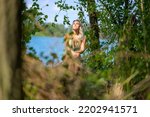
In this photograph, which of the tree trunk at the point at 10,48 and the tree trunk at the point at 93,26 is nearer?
the tree trunk at the point at 10,48

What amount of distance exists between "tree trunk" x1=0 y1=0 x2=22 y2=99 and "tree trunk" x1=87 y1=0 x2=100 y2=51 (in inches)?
590

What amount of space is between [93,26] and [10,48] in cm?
1612

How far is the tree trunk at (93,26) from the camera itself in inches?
796

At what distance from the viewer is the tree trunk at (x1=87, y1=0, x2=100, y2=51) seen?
20219 millimetres

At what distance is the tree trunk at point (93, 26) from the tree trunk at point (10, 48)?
590 inches

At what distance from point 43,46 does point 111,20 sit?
13.9 meters

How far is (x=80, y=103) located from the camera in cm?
511

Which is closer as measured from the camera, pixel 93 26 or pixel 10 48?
pixel 10 48

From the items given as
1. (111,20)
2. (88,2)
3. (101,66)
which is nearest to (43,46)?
(101,66)

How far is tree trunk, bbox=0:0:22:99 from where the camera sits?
4891 millimetres

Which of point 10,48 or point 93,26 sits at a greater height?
point 10,48

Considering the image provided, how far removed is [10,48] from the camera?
490 centimetres

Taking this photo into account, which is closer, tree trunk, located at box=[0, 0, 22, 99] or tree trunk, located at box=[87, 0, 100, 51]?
tree trunk, located at box=[0, 0, 22, 99]

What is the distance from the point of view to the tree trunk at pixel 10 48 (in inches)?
193
